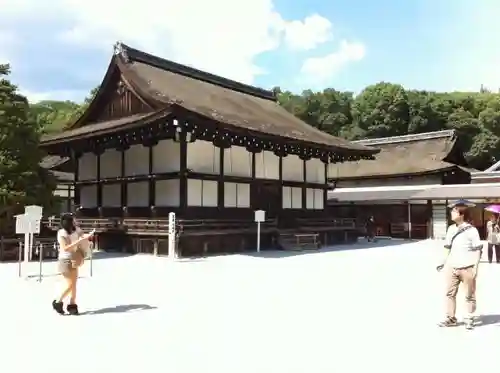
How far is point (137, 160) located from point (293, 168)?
7.15 meters

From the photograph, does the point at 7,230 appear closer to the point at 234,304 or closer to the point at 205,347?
the point at 234,304

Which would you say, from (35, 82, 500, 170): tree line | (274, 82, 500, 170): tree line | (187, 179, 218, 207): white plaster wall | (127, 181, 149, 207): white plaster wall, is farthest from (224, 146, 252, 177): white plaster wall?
(274, 82, 500, 170): tree line

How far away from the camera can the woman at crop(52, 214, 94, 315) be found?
6.87m

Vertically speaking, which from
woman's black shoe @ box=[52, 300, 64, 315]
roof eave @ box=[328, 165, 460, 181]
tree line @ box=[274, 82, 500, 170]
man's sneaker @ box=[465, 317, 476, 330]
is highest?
tree line @ box=[274, 82, 500, 170]

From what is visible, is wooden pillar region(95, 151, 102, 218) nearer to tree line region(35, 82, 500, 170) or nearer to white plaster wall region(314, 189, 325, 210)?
white plaster wall region(314, 189, 325, 210)

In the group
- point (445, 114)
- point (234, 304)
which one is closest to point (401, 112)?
point (445, 114)

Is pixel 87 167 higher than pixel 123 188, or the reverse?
pixel 87 167

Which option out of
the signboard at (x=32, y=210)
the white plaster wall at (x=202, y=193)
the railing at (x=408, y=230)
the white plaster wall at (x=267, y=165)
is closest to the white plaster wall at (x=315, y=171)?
the white plaster wall at (x=267, y=165)

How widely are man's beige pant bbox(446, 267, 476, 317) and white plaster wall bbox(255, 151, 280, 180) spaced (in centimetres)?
1415

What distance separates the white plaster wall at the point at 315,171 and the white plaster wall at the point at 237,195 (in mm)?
4354

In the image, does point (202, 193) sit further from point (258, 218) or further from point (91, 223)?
point (91, 223)

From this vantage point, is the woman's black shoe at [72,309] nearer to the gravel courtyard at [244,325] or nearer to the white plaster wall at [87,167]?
the gravel courtyard at [244,325]

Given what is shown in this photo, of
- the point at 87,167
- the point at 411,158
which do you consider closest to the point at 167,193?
the point at 87,167

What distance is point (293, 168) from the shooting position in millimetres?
22172
